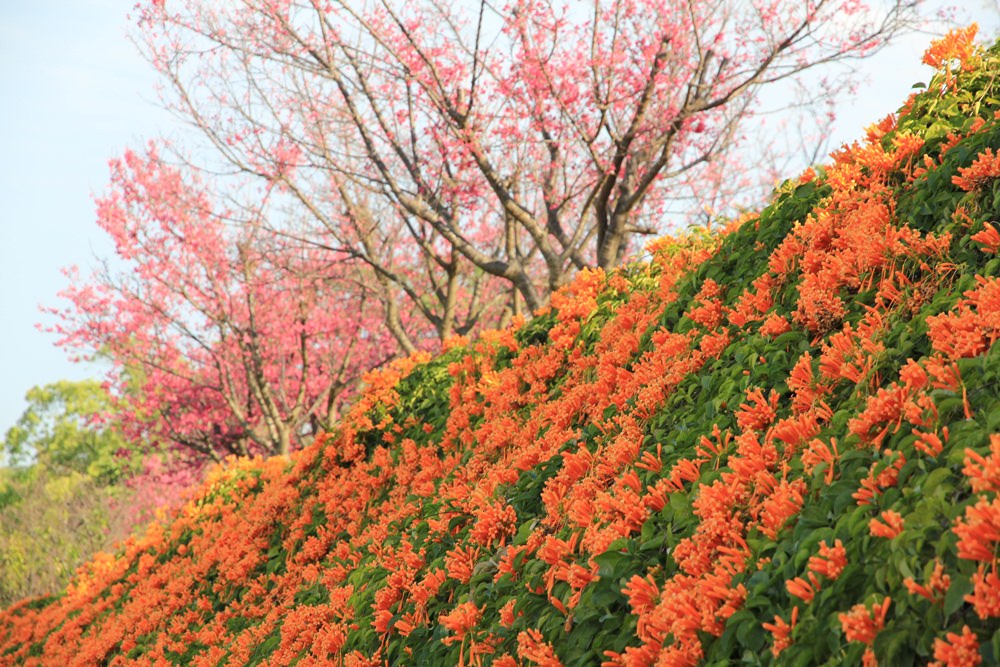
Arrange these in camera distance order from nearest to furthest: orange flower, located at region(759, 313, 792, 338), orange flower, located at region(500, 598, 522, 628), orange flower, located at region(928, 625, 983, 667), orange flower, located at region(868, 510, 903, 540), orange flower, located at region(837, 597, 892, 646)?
1. orange flower, located at region(928, 625, 983, 667)
2. orange flower, located at region(837, 597, 892, 646)
3. orange flower, located at region(868, 510, 903, 540)
4. orange flower, located at region(500, 598, 522, 628)
5. orange flower, located at region(759, 313, 792, 338)

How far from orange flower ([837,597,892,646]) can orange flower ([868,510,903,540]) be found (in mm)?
203

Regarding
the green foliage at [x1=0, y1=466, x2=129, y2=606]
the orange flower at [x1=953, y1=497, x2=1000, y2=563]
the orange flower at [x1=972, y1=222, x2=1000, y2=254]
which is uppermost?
the green foliage at [x1=0, y1=466, x2=129, y2=606]

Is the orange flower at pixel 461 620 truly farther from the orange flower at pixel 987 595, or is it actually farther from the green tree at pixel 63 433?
the green tree at pixel 63 433

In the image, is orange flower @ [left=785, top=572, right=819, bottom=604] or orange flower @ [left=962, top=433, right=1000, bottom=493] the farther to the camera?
orange flower @ [left=785, top=572, right=819, bottom=604]

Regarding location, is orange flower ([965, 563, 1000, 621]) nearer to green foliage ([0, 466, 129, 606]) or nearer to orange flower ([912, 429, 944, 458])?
orange flower ([912, 429, 944, 458])

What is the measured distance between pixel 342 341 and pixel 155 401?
4538 mm

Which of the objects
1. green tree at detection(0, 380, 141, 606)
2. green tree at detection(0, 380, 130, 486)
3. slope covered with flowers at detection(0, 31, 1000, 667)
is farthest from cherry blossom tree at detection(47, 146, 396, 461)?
green tree at detection(0, 380, 130, 486)

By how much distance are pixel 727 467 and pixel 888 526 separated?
1007mm

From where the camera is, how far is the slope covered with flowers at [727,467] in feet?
8.63

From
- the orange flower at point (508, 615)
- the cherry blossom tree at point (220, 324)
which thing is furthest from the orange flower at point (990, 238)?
the cherry blossom tree at point (220, 324)

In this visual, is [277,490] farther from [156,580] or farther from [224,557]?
[156,580]

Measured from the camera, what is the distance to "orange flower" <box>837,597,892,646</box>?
7.84 feet

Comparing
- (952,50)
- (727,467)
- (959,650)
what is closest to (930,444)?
(959,650)

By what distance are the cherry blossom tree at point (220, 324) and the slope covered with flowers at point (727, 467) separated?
11.0 meters
